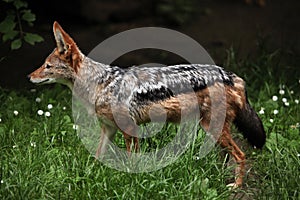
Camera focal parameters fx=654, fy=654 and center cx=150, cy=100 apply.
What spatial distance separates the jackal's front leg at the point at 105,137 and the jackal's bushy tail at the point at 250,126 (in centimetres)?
108

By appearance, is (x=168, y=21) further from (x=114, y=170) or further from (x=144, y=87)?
(x=114, y=170)

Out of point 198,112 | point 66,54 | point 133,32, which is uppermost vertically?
point 66,54

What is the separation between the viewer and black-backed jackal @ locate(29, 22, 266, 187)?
538 cm

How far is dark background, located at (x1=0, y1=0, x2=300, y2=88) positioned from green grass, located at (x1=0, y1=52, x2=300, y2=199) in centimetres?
319

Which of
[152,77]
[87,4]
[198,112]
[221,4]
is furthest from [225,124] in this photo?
[221,4]

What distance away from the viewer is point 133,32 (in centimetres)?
1051

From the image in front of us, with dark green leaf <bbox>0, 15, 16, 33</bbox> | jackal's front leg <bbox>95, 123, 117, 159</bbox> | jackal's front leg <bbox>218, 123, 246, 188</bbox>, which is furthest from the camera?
dark green leaf <bbox>0, 15, 16, 33</bbox>

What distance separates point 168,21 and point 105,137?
18.7 feet

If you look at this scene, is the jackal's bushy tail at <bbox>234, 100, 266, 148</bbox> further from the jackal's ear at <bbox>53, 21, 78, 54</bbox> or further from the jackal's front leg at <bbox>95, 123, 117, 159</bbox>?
the jackal's ear at <bbox>53, 21, 78, 54</bbox>

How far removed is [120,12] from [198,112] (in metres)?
5.98

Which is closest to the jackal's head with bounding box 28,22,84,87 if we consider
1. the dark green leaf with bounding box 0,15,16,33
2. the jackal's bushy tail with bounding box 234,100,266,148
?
the jackal's bushy tail with bounding box 234,100,266,148

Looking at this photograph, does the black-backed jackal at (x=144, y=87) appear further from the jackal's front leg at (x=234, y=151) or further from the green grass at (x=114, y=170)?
the green grass at (x=114, y=170)

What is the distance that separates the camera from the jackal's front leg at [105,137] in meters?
5.68

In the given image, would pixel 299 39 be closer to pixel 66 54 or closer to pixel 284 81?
pixel 284 81
